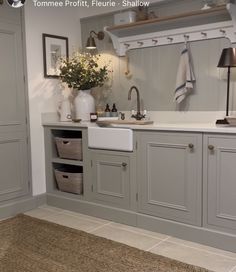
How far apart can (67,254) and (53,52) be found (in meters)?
2.22

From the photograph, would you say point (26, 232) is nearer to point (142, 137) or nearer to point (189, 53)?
point (142, 137)

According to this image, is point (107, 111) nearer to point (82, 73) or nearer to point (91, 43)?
point (82, 73)

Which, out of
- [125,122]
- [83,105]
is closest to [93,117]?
[83,105]

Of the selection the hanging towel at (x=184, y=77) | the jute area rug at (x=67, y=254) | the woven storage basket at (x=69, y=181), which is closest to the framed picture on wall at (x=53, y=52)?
the woven storage basket at (x=69, y=181)

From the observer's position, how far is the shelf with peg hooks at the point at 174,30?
2.96m

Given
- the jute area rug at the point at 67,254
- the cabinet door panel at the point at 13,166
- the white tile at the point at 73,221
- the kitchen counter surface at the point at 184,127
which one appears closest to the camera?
the jute area rug at the point at 67,254

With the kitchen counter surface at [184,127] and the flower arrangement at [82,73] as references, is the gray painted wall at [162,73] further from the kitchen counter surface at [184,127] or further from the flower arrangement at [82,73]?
the kitchen counter surface at [184,127]

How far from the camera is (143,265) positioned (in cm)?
240

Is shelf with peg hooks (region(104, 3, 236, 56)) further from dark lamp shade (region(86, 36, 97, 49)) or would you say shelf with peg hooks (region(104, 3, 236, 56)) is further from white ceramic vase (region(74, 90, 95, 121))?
white ceramic vase (region(74, 90, 95, 121))

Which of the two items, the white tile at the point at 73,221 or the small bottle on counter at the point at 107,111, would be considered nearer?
the white tile at the point at 73,221

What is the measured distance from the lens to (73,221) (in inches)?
130

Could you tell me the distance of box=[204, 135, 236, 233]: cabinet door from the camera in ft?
8.31

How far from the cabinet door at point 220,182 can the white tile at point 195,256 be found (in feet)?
0.76

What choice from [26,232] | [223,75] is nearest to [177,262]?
[26,232]
